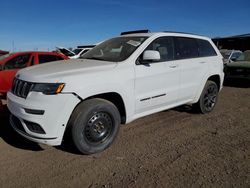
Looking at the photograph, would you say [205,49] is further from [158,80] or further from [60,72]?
[60,72]

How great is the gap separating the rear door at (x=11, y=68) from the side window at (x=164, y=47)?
16.5ft

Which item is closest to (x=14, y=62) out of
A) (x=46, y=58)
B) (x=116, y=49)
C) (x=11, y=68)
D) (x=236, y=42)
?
(x=11, y=68)

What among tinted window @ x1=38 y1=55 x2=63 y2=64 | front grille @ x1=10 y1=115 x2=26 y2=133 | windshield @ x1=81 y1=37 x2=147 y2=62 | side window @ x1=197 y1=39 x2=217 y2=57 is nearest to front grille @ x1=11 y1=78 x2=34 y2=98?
front grille @ x1=10 y1=115 x2=26 y2=133

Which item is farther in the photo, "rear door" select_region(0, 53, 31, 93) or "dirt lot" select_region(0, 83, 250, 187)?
"rear door" select_region(0, 53, 31, 93)

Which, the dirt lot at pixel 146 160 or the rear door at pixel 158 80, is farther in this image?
the rear door at pixel 158 80

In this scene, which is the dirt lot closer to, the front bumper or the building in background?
the front bumper

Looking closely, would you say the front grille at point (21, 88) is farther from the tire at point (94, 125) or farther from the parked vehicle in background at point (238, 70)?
the parked vehicle in background at point (238, 70)

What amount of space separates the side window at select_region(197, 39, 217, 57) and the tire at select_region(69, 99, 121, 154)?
9.18ft

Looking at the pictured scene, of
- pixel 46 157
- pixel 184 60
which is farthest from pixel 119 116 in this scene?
pixel 184 60

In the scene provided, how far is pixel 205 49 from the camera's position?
5652 mm

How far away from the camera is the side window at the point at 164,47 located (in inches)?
178

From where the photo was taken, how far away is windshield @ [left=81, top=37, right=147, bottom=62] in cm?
423

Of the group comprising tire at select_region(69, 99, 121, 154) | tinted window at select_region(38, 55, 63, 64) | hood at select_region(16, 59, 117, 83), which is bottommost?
tire at select_region(69, 99, 121, 154)

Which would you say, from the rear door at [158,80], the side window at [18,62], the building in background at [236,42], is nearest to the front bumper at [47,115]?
the rear door at [158,80]
